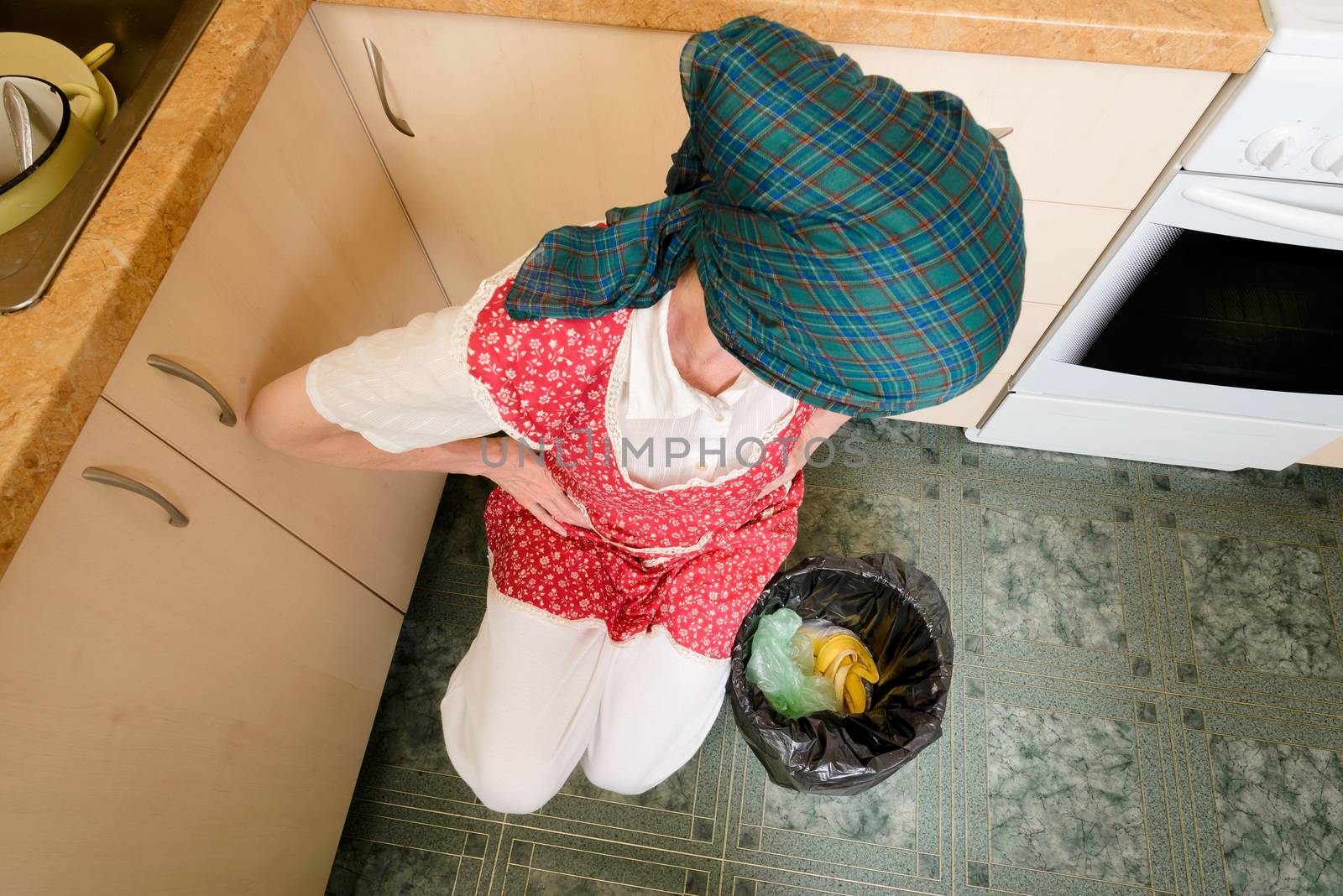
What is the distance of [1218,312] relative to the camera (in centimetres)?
105

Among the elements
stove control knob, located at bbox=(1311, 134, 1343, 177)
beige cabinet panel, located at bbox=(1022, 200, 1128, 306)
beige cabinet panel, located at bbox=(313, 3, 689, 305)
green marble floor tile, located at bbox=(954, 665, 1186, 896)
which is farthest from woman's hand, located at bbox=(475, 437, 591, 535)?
stove control knob, located at bbox=(1311, 134, 1343, 177)

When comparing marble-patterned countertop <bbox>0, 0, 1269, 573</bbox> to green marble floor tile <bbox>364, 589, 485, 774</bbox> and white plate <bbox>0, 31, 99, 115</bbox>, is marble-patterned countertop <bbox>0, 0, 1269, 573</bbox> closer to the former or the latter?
white plate <bbox>0, 31, 99, 115</bbox>

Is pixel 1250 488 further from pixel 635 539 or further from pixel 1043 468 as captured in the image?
pixel 635 539

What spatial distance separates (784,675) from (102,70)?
3.83ft

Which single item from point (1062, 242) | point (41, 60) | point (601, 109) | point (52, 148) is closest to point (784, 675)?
point (1062, 242)

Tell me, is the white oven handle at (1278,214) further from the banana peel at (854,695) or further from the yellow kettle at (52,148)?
the yellow kettle at (52,148)

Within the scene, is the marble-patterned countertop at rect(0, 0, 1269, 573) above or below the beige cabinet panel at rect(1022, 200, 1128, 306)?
above

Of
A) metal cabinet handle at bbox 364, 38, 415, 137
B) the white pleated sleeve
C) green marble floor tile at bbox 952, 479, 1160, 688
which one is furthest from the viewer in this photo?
green marble floor tile at bbox 952, 479, 1160, 688

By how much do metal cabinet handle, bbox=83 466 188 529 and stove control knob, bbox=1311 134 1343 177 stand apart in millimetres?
1194

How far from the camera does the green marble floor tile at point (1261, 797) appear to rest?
1.24m

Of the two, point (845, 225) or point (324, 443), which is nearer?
point (845, 225)

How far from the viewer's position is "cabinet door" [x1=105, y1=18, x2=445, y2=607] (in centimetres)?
74

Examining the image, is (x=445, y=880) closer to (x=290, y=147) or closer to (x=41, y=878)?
(x=41, y=878)

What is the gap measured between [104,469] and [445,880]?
893 mm
